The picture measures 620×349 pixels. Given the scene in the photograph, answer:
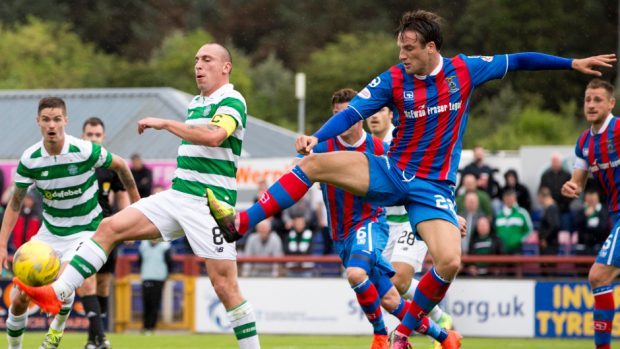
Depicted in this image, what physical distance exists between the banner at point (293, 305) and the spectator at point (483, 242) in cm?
196

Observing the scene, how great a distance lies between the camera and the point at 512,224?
18531mm

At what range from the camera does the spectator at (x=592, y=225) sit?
18.1 metres

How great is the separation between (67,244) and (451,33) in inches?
1719

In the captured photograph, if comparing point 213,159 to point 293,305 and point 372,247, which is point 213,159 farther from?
point 293,305

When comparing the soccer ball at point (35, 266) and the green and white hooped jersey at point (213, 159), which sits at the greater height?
the green and white hooped jersey at point (213, 159)

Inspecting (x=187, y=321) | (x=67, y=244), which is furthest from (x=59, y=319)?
(x=187, y=321)

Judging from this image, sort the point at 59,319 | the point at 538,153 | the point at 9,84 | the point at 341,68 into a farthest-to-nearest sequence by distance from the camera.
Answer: the point at 341,68 < the point at 9,84 < the point at 538,153 < the point at 59,319

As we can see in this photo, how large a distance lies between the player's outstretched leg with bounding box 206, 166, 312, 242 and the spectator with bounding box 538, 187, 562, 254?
9.99m

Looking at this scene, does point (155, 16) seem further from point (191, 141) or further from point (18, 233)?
point (191, 141)

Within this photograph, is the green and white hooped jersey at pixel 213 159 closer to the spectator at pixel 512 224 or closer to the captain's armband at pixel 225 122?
the captain's armband at pixel 225 122

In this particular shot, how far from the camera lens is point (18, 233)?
62.5 ft

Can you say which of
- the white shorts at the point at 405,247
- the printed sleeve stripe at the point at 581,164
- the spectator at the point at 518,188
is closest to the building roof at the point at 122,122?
the spectator at the point at 518,188

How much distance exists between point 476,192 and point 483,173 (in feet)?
4.26

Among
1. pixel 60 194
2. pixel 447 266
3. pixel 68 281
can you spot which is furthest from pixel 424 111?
pixel 60 194
